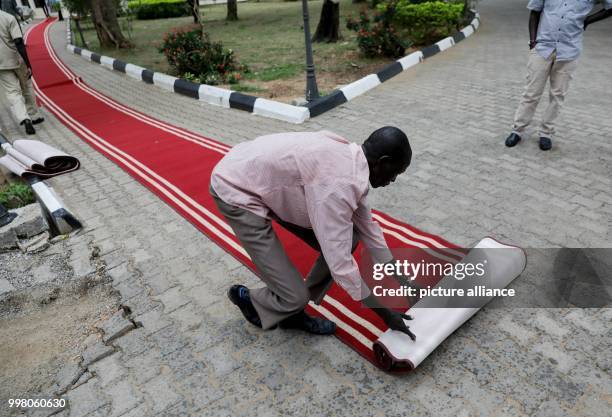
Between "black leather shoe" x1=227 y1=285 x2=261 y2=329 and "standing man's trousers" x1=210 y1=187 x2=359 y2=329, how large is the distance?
16 cm

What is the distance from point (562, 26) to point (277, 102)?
11.7 ft

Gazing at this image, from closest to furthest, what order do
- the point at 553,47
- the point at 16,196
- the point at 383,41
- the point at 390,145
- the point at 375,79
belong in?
the point at 390,145 → the point at 553,47 → the point at 16,196 → the point at 375,79 → the point at 383,41

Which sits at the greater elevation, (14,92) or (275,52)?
(14,92)

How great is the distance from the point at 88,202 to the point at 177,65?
520 cm

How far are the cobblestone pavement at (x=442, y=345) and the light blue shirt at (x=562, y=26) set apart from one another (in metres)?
0.95

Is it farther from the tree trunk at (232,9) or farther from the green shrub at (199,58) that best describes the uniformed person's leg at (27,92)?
the tree trunk at (232,9)

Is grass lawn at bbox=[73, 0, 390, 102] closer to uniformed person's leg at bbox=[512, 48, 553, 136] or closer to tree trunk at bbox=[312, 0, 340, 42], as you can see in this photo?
tree trunk at bbox=[312, 0, 340, 42]

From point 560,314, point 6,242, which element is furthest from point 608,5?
point 6,242

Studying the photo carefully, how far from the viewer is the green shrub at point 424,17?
350 inches

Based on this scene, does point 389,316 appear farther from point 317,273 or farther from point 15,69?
point 15,69

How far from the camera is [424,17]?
8.98 meters

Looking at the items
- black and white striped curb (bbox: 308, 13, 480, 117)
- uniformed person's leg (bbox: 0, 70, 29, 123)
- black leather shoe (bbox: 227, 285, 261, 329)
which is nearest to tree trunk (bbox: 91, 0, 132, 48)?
uniformed person's leg (bbox: 0, 70, 29, 123)

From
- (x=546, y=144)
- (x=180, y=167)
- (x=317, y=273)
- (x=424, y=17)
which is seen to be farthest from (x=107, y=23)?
(x=317, y=273)

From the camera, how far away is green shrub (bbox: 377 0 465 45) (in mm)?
8898
